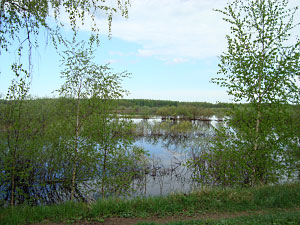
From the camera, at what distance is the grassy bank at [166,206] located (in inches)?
185

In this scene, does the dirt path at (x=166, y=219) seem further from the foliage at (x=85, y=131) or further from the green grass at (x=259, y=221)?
the foliage at (x=85, y=131)

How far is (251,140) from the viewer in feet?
23.5

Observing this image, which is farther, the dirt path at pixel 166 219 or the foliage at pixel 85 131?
the foliage at pixel 85 131

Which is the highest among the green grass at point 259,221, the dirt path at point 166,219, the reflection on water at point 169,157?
the green grass at point 259,221

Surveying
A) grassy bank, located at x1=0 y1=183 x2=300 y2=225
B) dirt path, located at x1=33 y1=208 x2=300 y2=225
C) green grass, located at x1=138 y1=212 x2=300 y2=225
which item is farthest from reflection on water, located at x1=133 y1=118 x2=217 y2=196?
green grass, located at x1=138 y1=212 x2=300 y2=225

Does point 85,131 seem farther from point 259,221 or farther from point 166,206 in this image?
point 259,221

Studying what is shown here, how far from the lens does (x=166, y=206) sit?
202 inches

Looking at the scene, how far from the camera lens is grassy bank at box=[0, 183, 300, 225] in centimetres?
469

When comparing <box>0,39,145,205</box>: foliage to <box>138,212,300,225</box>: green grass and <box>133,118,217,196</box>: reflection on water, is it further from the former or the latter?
<box>138,212,300,225</box>: green grass

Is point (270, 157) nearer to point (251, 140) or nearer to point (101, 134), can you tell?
point (251, 140)

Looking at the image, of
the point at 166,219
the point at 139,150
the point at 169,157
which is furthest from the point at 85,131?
the point at 169,157

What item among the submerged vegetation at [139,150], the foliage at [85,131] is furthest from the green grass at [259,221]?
the foliage at [85,131]

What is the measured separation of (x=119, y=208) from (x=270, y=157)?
16.9 ft

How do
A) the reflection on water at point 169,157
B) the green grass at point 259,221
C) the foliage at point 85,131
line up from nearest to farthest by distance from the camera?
the green grass at point 259,221 < the foliage at point 85,131 < the reflection on water at point 169,157
